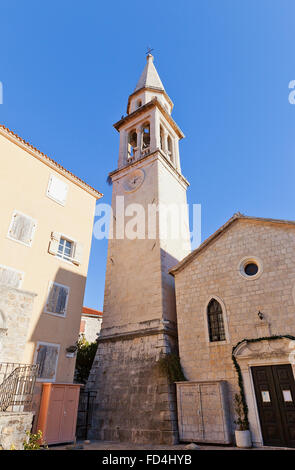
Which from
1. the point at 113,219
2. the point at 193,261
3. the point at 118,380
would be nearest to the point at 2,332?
the point at 118,380

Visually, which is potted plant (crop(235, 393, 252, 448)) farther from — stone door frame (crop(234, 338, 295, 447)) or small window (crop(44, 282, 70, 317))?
small window (crop(44, 282, 70, 317))

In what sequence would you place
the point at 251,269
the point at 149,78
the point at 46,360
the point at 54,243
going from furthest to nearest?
the point at 149,78, the point at 54,243, the point at 251,269, the point at 46,360

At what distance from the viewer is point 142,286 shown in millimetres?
15141

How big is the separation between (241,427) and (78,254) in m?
9.06

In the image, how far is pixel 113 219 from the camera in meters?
18.6

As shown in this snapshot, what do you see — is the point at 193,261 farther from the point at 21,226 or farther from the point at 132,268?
the point at 21,226

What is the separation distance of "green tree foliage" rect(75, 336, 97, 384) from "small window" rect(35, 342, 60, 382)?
672 cm

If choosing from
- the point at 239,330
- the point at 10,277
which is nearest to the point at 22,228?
the point at 10,277

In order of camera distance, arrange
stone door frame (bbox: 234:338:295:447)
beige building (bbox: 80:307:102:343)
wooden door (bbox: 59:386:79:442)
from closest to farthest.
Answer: stone door frame (bbox: 234:338:295:447)
wooden door (bbox: 59:386:79:442)
beige building (bbox: 80:307:102:343)

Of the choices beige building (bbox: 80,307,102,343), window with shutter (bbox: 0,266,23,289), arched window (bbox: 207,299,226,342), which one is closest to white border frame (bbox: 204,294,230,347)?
arched window (bbox: 207,299,226,342)

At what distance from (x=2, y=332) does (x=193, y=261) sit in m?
8.14

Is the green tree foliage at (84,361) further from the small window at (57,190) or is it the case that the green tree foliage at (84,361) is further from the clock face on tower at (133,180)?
the clock face on tower at (133,180)

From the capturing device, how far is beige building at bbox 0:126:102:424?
398 inches

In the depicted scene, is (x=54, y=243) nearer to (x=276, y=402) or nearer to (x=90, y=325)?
(x=276, y=402)
